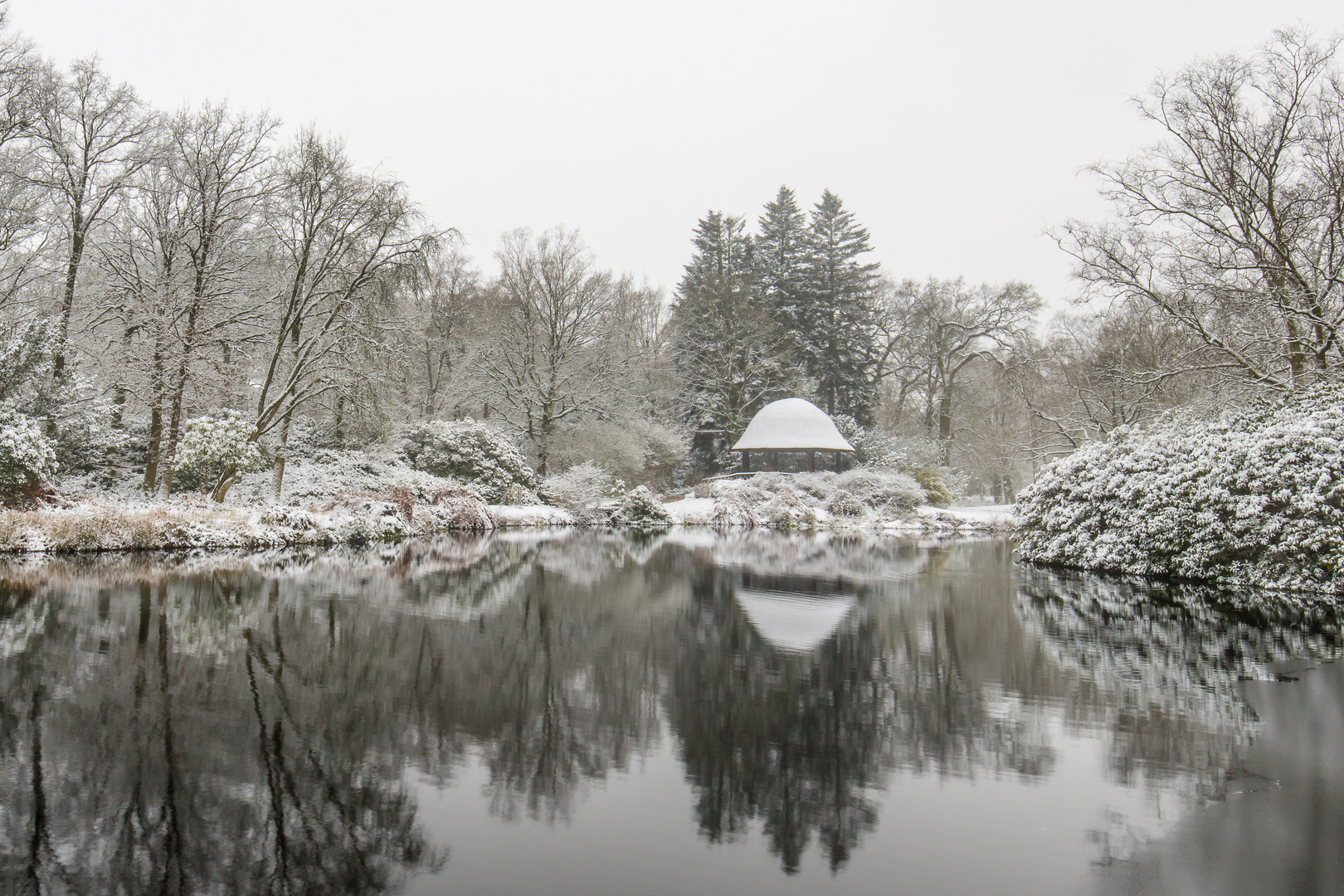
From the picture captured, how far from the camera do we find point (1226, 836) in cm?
360

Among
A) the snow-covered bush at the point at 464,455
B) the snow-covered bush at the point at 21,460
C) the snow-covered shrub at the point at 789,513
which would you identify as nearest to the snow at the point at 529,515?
the snow-covered bush at the point at 464,455

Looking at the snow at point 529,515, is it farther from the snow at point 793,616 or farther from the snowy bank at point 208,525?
the snow at point 793,616

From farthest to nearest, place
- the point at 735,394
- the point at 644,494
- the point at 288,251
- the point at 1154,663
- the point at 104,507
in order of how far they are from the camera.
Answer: the point at 735,394
the point at 644,494
the point at 288,251
the point at 104,507
the point at 1154,663

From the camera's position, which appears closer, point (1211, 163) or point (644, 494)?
point (1211, 163)

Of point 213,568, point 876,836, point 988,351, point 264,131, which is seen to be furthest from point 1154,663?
point 988,351

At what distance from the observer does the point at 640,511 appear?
97.0 ft

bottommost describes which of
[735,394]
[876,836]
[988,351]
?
[876,836]

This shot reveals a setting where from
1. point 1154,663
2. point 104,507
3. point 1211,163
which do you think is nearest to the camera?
point 1154,663

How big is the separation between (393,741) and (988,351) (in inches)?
1685

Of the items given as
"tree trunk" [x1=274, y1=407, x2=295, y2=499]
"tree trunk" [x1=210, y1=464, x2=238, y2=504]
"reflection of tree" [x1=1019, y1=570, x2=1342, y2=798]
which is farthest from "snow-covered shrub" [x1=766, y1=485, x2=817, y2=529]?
"tree trunk" [x1=210, y1=464, x2=238, y2=504]

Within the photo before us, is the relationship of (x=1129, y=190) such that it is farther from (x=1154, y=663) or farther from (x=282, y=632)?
(x=282, y=632)

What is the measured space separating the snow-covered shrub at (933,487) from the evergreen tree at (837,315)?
6.60 metres

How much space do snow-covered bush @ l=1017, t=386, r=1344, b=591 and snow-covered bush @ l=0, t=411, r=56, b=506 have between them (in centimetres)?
1966

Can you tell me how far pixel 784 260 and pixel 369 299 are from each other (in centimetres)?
2922
